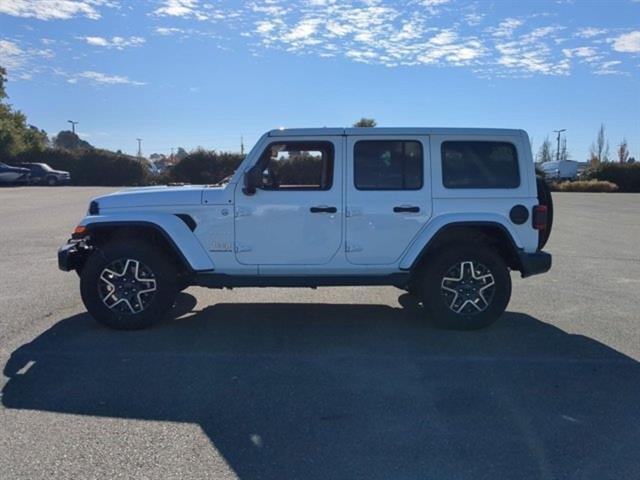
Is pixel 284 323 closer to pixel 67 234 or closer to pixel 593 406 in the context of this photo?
pixel 593 406

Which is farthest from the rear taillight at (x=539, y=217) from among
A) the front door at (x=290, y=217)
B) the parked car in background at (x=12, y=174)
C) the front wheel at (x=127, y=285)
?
the parked car in background at (x=12, y=174)

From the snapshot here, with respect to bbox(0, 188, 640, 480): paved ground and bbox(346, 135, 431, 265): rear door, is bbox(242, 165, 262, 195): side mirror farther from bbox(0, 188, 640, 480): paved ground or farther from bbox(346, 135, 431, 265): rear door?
bbox(0, 188, 640, 480): paved ground

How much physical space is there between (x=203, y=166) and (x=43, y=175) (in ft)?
35.9

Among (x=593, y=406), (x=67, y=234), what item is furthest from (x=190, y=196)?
(x=67, y=234)

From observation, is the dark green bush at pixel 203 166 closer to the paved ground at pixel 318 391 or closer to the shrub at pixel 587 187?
the shrub at pixel 587 187

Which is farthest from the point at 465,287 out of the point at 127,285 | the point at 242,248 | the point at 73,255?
the point at 73,255

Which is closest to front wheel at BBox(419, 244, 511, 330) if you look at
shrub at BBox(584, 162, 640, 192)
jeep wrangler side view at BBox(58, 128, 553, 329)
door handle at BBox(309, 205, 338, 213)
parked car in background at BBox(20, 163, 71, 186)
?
jeep wrangler side view at BBox(58, 128, 553, 329)

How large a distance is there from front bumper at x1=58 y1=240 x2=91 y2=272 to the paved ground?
24.5 inches

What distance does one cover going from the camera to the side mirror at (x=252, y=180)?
5957 millimetres

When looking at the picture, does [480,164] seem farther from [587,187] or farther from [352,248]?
[587,187]

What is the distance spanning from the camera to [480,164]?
6.26 metres

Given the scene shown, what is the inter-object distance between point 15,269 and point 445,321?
21.9ft

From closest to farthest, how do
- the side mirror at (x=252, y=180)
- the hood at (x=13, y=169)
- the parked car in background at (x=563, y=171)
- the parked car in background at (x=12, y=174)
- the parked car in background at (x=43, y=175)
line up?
the side mirror at (x=252, y=180), the parked car in background at (x=12, y=174), the hood at (x=13, y=169), the parked car in background at (x=43, y=175), the parked car in background at (x=563, y=171)

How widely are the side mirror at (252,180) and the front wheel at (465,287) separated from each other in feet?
6.37
